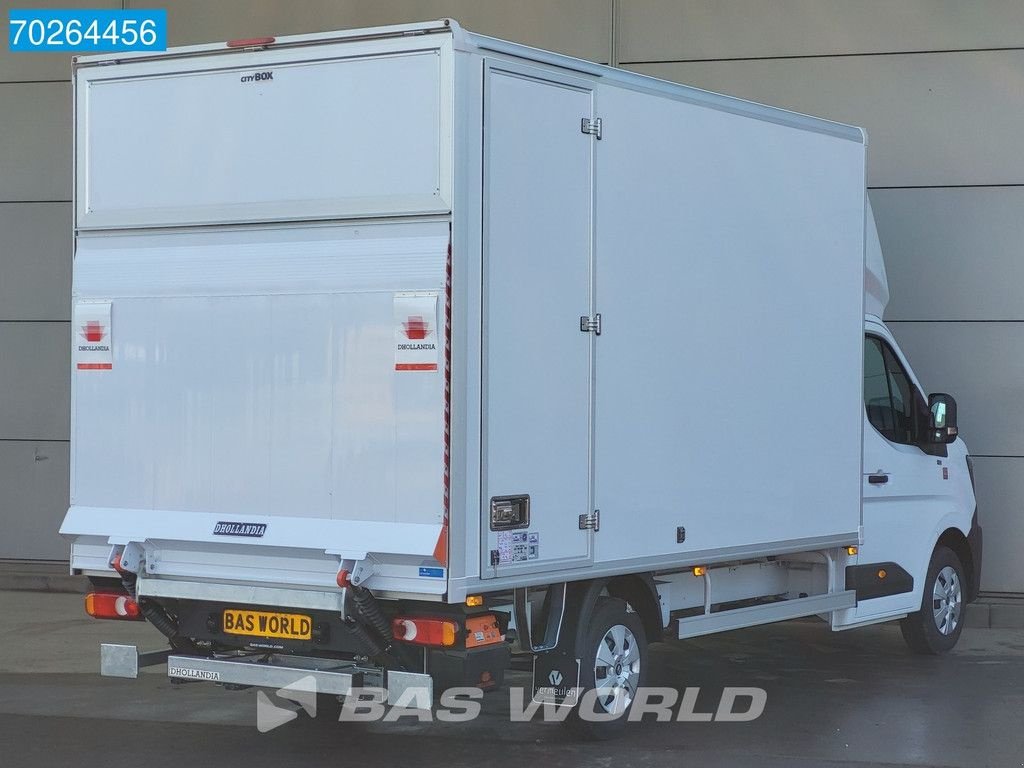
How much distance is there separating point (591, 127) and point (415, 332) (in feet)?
4.69

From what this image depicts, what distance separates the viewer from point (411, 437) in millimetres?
6617

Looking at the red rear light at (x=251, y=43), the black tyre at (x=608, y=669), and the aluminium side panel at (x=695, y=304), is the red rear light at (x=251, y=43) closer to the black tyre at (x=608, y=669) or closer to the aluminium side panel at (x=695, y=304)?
the aluminium side panel at (x=695, y=304)

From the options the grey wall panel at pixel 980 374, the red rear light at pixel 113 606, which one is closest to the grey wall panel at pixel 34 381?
the red rear light at pixel 113 606

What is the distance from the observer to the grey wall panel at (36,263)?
1433 cm

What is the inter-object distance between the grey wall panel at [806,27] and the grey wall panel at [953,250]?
→ 4.19 ft

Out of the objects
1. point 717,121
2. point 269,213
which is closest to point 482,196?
point 269,213

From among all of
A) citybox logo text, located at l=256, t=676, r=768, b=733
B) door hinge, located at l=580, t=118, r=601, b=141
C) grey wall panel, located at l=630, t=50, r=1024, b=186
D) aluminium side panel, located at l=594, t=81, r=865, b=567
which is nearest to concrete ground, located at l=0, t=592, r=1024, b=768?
citybox logo text, located at l=256, t=676, r=768, b=733

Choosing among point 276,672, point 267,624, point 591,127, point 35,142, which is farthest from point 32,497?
point 591,127

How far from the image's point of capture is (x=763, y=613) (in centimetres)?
873

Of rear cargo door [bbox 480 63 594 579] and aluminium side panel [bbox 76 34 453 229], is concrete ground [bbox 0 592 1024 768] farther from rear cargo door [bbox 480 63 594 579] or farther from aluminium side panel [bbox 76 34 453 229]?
aluminium side panel [bbox 76 34 453 229]

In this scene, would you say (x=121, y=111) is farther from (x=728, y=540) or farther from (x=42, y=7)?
(x=42, y=7)

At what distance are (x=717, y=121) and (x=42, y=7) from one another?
902 cm

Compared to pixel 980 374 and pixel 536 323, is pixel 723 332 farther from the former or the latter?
pixel 980 374

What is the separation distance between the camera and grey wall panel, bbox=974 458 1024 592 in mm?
12602
